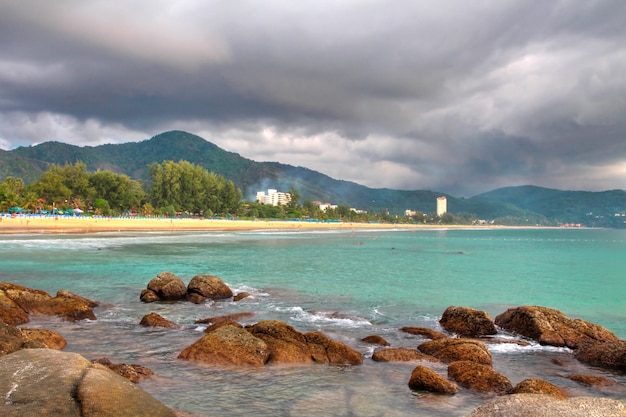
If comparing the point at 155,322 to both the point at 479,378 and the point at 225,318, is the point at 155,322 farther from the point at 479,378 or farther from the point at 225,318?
the point at 479,378

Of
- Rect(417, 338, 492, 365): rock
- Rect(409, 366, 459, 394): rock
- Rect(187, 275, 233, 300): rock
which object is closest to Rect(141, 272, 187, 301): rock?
Rect(187, 275, 233, 300): rock

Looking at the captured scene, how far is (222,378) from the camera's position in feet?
30.5

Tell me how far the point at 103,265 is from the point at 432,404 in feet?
96.0

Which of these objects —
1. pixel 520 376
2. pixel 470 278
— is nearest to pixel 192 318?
pixel 520 376

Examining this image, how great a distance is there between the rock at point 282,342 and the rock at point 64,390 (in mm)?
5706

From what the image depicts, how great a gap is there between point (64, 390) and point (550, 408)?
518 cm

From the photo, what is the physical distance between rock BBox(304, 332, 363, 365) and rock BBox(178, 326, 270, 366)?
1270 millimetres

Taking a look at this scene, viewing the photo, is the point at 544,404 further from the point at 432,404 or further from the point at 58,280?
the point at 58,280

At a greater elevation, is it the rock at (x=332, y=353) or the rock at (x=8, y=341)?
the rock at (x=8, y=341)

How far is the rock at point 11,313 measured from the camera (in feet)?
44.6

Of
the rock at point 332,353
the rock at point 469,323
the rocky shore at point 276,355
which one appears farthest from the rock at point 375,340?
the rock at point 469,323

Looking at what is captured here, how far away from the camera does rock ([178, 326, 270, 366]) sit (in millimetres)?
10281

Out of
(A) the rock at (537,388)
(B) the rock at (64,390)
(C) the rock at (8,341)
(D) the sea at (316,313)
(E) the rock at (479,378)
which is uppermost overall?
(B) the rock at (64,390)

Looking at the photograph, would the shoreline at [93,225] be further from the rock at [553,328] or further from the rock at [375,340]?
the rock at [553,328]
